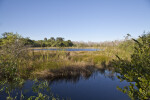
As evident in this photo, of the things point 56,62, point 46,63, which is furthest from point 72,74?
point 46,63

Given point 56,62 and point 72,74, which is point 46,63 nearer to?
point 56,62

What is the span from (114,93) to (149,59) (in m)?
7.46

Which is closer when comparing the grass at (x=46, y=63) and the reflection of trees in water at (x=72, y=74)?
the grass at (x=46, y=63)

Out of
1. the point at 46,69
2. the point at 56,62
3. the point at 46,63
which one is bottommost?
the point at 46,69

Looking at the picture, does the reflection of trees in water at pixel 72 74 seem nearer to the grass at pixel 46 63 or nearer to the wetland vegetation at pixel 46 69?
the wetland vegetation at pixel 46 69

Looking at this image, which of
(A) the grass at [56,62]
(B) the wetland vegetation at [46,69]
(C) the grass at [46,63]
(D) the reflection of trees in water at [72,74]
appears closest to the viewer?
(B) the wetland vegetation at [46,69]

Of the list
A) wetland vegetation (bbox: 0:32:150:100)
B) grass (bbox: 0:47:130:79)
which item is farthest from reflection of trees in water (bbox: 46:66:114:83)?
grass (bbox: 0:47:130:79)

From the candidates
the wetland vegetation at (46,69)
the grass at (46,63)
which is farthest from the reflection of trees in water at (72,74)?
the grass at (46,63)

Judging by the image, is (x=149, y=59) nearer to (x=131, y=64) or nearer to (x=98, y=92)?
(x=131, y=64)

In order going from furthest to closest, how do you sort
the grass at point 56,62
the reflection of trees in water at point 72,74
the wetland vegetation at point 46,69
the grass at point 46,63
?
1. the grass at point 56,62
2. the reflection of trees in water at point 72,74
3. the grass at point 46,63
4. the wetland vegetation at point 46,69

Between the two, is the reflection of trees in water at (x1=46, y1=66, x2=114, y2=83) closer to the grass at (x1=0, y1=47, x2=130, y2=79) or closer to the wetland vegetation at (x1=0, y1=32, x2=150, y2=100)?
the wetland vegetation at (x1=0, y1=32, x2=150, y2=100)

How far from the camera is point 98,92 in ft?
30.8

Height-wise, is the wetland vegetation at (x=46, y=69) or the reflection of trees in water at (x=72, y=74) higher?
the wetland vegetation at (x=46, y=69)

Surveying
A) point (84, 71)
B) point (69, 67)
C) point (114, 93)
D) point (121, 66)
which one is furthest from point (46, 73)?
point (121, 66)
